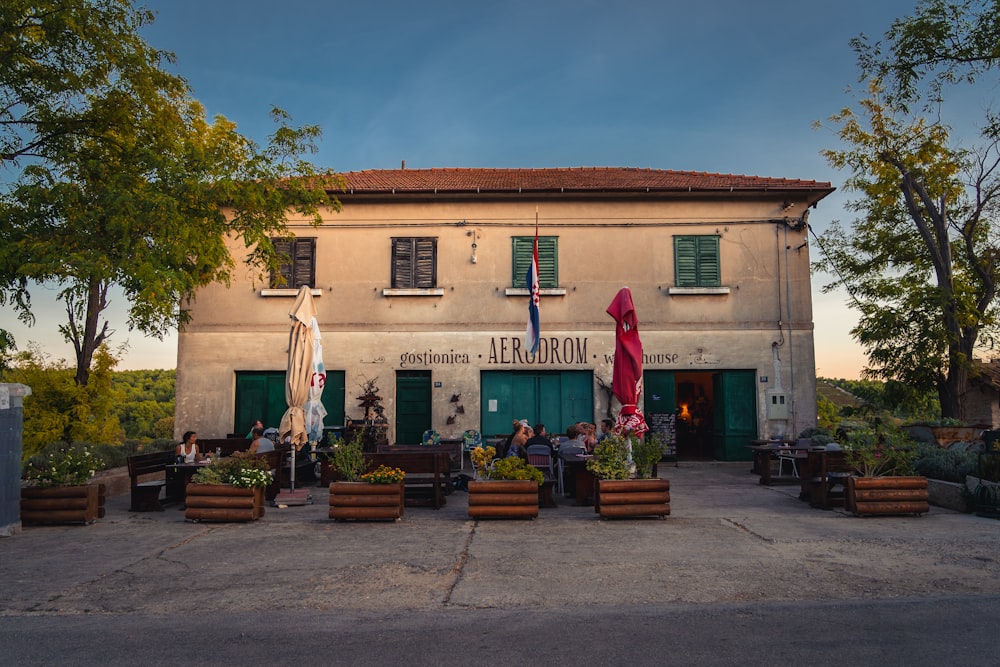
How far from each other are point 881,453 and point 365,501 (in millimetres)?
6757

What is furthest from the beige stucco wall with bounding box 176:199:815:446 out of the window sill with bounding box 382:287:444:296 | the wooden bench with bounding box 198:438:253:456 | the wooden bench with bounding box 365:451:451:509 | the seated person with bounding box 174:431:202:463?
the wooden bench with bounding box 365:451:451:509

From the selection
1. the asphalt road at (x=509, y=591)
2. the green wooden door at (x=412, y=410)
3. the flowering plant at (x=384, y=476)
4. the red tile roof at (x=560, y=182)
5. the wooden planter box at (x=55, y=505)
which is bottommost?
the asphalt road at (x=509, y=591)

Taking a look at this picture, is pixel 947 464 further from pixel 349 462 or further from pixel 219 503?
pixel 219 503

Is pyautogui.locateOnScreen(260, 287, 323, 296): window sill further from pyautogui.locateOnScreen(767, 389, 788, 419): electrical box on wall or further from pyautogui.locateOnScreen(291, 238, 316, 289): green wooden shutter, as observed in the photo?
pyautogui.locateOnScreen(767, 389, 788, 419): electrical box on wall

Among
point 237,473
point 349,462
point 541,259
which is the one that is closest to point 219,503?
point 237,473

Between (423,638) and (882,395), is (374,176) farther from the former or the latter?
(423,638)

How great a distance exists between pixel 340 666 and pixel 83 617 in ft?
7.81

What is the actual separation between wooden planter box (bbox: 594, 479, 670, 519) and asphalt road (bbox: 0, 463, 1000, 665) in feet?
0.61

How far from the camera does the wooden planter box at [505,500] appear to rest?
8789 millimetres

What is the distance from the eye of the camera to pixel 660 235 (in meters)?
17.0

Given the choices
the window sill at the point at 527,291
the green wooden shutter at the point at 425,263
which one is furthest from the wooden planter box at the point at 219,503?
the window sill at the point at 527,291

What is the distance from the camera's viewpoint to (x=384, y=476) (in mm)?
8844

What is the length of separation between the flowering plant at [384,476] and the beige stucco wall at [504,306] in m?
7.53

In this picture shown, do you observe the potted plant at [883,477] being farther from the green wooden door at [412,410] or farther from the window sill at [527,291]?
the green wooden door at [412,410]
